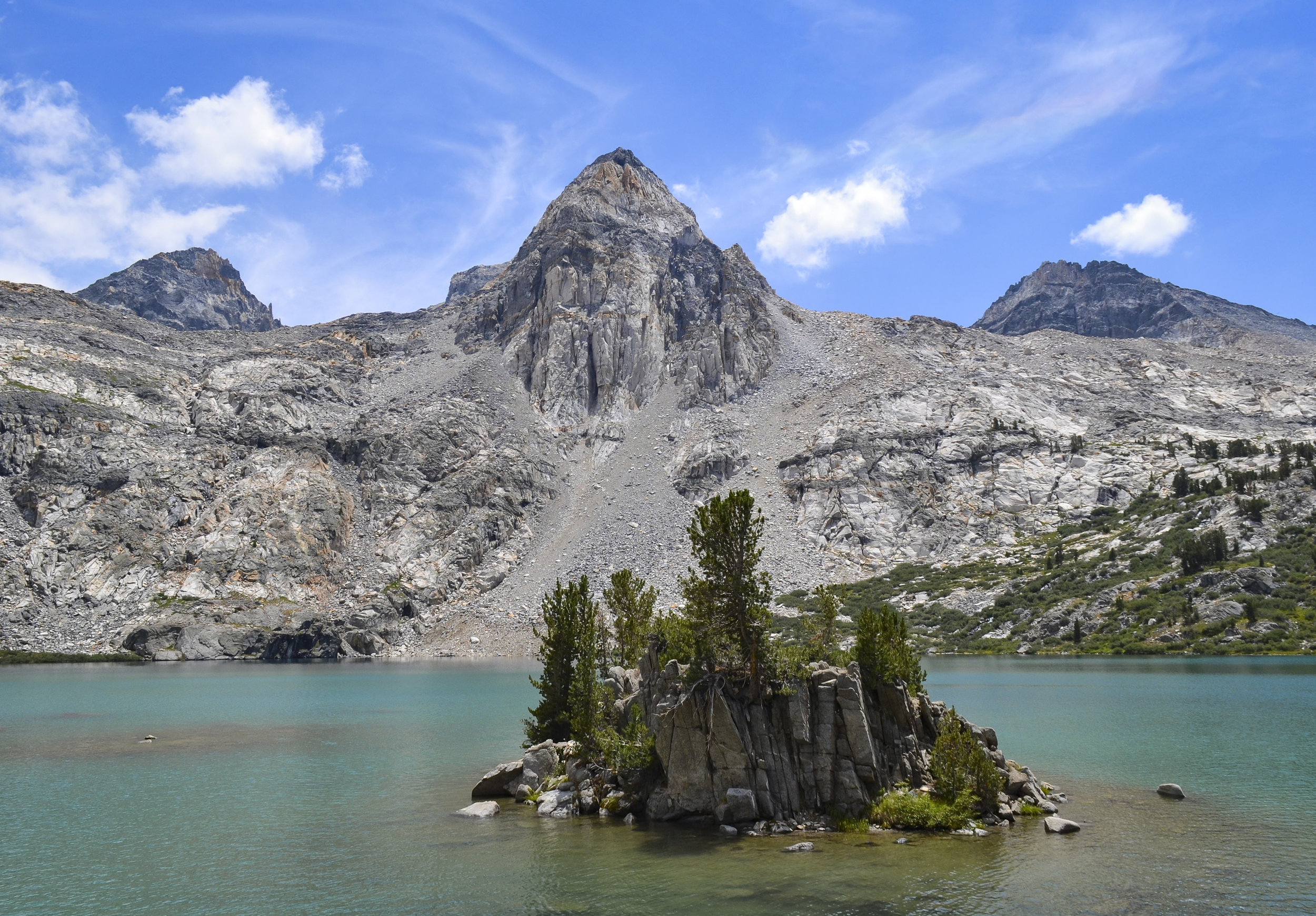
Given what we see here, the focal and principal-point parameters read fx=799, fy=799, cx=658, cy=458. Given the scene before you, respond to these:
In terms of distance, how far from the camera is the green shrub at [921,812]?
101ft

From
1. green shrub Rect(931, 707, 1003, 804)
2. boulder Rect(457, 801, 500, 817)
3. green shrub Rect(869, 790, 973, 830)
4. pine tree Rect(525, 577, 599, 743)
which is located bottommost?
boulder Rect(457, 801, 500, 817)

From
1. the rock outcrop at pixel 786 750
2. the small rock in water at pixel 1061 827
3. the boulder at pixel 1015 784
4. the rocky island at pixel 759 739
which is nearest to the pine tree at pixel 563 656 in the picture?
the rocky island at pixel 759 739

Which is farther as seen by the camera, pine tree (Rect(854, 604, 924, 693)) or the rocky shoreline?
pine tree (Rect(854, 604, 924, 693))

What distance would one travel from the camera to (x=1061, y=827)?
99.5 feet

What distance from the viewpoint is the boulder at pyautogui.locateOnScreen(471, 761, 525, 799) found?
39750 mm

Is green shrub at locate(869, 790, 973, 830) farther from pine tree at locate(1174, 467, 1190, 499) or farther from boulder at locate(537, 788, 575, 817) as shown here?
pine tree at locate(1174, 467, 1190, 499)

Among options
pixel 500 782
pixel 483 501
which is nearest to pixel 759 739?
pixel 500 782

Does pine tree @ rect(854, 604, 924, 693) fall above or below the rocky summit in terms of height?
below

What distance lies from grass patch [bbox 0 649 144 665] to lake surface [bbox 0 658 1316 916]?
74984 mm

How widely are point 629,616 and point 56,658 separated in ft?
393

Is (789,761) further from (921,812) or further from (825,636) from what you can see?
(825,636)

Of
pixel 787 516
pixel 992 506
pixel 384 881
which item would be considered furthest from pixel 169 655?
pixel 992 506

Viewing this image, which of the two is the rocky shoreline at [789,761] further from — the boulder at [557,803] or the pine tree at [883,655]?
the pine tree at [883,655]

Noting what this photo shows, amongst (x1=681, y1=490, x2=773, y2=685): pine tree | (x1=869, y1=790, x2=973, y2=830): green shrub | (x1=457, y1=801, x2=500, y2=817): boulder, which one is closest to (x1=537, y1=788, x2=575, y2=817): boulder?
(x1=457, y1=801, x2=500, y2=817): boulder
